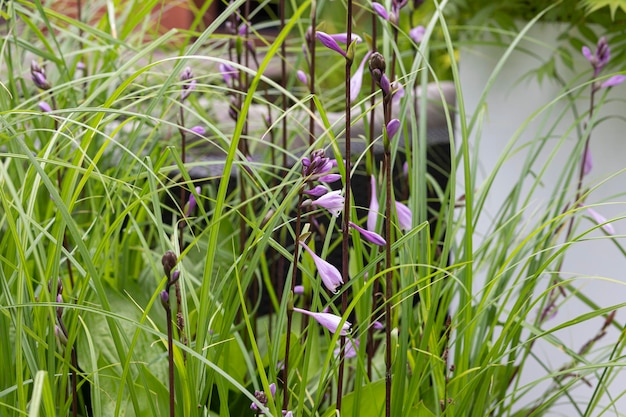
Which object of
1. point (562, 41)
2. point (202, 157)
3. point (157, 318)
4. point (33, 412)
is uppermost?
point (562, 41)

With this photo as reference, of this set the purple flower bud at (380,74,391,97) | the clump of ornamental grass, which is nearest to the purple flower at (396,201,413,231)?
the clump of ornamental grass

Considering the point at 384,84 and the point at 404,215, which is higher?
the point at 384,84

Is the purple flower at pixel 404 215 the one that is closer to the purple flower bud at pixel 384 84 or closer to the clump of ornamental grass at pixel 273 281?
the clump of ornamental grass at pixel 273 281

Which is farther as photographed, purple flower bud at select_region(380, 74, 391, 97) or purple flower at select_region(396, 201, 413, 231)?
purple flower at select_region(396, 201, 413, 231)

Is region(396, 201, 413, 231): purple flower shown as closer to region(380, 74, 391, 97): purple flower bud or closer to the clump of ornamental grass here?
the clump of ornamental grass

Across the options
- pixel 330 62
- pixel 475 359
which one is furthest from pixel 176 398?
pixel 330 62

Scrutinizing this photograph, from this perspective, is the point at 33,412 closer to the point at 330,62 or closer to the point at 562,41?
the point at 562,41

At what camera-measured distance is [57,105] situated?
129 cm

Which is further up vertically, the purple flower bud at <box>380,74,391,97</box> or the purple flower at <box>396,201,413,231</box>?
the purple flower bud at <box>380,74,391,97</box>

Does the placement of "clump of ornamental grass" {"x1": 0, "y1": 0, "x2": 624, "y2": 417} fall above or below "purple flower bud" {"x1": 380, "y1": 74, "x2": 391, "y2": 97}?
below

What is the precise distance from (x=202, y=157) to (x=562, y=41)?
2.51ft

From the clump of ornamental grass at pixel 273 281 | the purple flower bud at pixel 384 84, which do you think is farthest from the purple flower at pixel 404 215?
the purple flower bud at pixel 384 84

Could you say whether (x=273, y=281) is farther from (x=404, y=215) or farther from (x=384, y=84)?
(x=384, y=84)

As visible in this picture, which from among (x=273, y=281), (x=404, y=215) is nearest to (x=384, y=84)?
(x=404, y=215)
